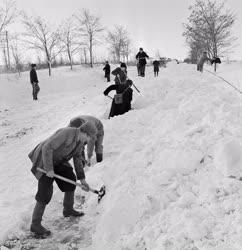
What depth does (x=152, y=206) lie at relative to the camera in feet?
15.9

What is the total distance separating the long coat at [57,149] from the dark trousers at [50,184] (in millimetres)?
80

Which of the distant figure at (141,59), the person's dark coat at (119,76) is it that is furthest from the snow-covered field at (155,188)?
the distant figure at (141,59)

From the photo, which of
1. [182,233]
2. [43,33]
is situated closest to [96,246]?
[182,233]

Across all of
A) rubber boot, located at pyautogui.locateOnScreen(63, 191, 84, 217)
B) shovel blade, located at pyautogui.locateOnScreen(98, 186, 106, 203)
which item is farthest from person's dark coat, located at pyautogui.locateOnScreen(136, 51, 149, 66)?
rubber boot, located at pyautogui.locateOnScreen(63, 191, 84, 217)

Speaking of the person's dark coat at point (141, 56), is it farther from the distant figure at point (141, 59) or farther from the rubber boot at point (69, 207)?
the rubber boot at point (69, 207)

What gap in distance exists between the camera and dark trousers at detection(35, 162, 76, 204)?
16.9 ft

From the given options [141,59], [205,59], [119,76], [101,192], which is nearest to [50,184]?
[101,192]

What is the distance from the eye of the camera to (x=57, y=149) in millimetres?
5090

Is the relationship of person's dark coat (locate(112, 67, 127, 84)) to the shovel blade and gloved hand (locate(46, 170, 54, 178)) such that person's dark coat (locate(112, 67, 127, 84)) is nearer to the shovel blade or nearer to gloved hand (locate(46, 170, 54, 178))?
the shovel blade

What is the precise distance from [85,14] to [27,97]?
16.5 metres

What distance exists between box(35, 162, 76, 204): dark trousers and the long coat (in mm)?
80

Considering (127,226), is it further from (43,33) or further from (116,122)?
(43,33)

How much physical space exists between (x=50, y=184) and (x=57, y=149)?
0.51 m

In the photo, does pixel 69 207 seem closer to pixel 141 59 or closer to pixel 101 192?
pixel 101 192
